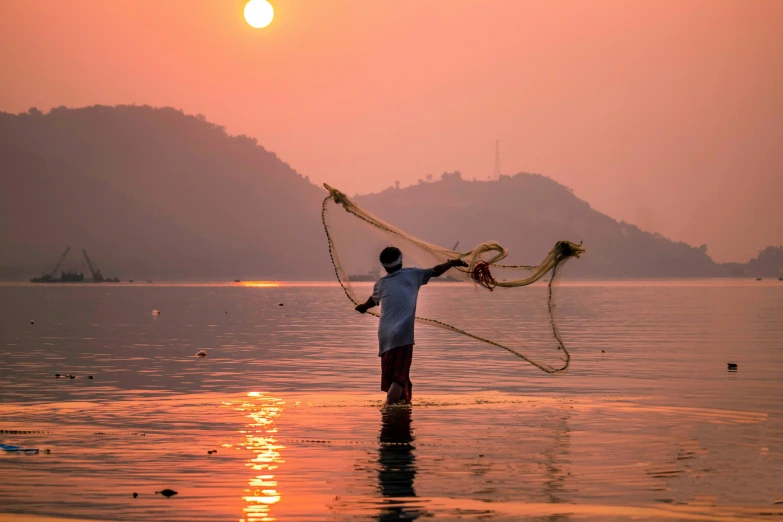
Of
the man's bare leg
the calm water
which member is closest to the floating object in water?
the calm water

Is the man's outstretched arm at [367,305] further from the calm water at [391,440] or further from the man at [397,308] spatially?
the calm water at [391,440]

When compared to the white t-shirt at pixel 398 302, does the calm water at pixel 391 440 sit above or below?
below

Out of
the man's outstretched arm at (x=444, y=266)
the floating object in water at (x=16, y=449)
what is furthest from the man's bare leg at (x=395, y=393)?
the floating object in water at (x=16, y=449)

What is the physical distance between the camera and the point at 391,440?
50.4 ft

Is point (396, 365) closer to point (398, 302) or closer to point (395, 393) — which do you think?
point (395, 393)

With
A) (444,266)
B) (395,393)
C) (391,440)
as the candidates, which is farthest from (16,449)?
(444,266)

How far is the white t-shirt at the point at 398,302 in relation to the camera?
1823 centimetres

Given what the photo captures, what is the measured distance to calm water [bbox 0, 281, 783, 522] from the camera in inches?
442

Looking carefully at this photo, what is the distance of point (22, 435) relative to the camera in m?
16.0

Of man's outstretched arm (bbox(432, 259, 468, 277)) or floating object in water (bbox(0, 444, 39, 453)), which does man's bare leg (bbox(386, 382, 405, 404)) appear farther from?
floating object in water (bbox(0, 444, 39, 453))

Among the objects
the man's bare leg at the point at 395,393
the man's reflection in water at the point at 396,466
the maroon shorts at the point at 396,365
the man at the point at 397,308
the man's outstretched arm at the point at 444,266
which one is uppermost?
the man's outstretched arm at the point at 444,266

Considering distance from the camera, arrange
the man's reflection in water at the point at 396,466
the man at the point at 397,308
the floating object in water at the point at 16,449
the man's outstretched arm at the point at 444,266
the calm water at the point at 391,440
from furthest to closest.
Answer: the man at the point at 397,308 < the man's outstretched arm at the point at 444,266 < the floating object in water at the point at 16,449 < the calm water at the point at 391,440 < the man's reflection in water at the point at 396,466

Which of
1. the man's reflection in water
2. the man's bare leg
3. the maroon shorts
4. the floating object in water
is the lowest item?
the man's reflection in water

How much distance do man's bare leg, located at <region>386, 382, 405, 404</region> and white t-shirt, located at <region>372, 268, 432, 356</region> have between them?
0.61 meters
